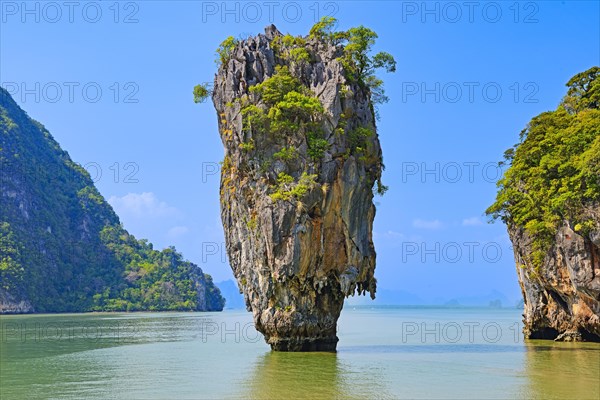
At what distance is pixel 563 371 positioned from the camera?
2147 centimetres

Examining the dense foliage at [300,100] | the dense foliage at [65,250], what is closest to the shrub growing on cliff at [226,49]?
the dense foliage at [300,100]

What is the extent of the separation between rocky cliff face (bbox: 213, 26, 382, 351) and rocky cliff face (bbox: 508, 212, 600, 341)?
9.12 metres

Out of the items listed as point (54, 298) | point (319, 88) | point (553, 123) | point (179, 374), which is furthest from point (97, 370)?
point (54, 298)

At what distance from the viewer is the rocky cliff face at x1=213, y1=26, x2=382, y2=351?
87.5ft

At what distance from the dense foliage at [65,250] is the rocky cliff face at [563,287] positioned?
3619 inches

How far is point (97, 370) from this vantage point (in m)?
24.0

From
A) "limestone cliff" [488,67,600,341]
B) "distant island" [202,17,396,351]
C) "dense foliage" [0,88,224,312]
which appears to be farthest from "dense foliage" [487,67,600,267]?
"dense foliage" [0,88,224,312]

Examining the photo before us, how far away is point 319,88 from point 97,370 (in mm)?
15523

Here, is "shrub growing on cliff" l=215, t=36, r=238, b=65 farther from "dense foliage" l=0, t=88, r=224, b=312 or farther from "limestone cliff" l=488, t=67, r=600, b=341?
"dense foliage" l=0, t=88, r=224, b=312

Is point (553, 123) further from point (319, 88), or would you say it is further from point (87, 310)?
point (87, 310)

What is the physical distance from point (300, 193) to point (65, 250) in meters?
111

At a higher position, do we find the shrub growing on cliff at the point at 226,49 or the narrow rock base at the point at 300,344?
the shrub growing on cliff at the point at 226,49

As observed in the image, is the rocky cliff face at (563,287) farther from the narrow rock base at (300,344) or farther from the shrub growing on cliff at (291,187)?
the shrub growing on cliff at (291,187)

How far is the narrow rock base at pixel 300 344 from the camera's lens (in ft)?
89.7
